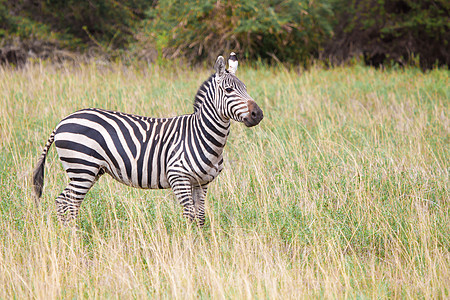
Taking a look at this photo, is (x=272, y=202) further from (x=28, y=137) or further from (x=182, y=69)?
(x=182, y=69)

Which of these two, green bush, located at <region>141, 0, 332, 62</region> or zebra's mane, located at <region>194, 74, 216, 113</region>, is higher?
green bush, located at <region>141, 0, 332, 62</region>

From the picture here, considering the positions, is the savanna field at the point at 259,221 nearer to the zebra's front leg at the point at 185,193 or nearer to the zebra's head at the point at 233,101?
the zebra's front leg at the point at 185,193

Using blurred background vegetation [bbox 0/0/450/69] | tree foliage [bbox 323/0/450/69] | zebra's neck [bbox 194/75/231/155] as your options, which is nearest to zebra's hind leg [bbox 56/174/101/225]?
zebra's neck [bbox 194/75/231/155]

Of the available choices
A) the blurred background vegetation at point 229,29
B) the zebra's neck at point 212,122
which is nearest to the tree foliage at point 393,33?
the blurred background vegetation at point 229,29

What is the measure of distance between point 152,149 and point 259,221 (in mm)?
1121

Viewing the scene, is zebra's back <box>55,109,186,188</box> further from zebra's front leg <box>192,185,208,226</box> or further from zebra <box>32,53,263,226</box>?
zebra's front leg <box>192,185,208,226</box>

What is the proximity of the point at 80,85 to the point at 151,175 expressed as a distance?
5475 millimetres

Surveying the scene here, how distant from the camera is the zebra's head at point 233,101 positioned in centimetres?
373

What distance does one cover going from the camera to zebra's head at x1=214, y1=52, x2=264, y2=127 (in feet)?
12.2

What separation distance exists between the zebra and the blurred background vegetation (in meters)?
8.03

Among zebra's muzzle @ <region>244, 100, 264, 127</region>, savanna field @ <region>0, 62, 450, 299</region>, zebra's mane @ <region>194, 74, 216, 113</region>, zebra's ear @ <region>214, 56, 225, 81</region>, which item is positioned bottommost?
savanna field @ <region>0, 62, 450, 299</region>

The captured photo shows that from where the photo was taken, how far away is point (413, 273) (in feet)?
11.3

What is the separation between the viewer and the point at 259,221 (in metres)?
4.23

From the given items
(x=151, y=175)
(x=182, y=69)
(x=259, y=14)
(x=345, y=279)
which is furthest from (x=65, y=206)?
(x=259, y=14)
